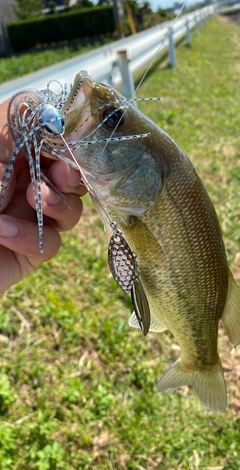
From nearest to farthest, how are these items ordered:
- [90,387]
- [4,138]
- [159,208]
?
[159,208]
[4,138]
[90,387]

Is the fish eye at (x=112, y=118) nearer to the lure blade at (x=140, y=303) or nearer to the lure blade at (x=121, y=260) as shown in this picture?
the lure blade at (x=121, y=260)

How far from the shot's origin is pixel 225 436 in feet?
9.15

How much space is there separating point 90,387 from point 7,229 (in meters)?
1.77

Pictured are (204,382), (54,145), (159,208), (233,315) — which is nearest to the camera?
(54,145)

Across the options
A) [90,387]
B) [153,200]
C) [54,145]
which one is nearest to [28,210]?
[54,145]

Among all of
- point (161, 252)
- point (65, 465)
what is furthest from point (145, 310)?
point (65, 465)

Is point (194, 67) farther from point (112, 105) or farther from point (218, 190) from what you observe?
point (112, 105)

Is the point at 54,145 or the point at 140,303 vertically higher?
the point at 54,145

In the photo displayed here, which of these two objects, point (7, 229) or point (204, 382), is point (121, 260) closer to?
point (7, 229)

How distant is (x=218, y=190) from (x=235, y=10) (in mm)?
48880

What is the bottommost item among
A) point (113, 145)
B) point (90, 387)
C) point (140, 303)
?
point (90, 387)

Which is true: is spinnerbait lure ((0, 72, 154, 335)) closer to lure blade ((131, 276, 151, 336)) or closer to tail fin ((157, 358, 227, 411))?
lure blade ((131, 276, 151, 336))

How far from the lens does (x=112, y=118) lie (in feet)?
4.71

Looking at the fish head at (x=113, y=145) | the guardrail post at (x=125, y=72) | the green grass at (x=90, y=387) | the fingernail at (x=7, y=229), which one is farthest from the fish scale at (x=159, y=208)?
the guardrail post at (x=125, y=72)
